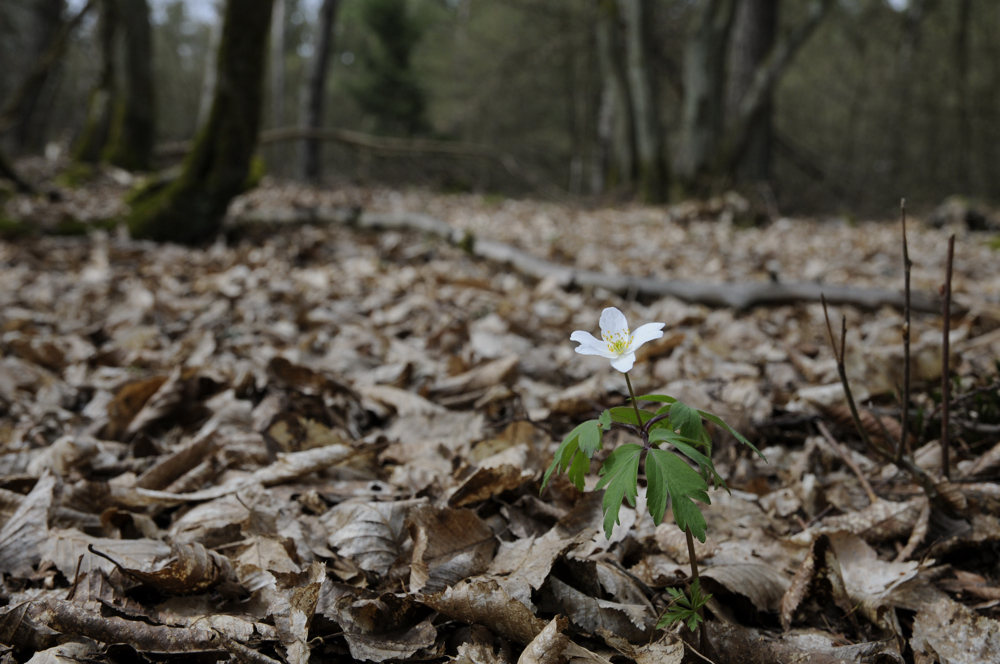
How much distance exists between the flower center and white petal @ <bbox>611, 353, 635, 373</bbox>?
0.03 metres

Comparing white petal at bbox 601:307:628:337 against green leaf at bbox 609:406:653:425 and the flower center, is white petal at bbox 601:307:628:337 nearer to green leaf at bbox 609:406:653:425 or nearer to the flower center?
the flower center

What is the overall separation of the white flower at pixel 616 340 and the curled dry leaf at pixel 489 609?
43cm

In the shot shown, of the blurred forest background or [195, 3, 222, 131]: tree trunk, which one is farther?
the blurred forest background

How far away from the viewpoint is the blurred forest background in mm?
7762

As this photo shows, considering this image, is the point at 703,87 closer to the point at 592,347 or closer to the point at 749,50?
the point at 749,50

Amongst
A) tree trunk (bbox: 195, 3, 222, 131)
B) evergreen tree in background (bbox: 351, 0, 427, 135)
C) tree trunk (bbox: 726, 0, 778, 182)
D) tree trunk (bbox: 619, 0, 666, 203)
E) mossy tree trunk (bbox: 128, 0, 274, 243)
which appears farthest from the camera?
evergreen tree in background (bbox: 351, 0, 427, 135)

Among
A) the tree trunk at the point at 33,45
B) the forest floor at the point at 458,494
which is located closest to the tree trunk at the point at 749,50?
the forest floor at the point at 458,494

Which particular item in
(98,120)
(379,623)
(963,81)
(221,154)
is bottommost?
(379,623)

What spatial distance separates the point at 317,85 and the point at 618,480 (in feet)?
40.2

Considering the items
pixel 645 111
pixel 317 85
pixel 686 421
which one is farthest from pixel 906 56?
pixel 686 421

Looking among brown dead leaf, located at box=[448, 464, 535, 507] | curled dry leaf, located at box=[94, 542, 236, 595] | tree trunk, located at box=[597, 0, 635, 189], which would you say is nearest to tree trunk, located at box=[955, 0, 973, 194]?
tree trunk, located at box=[597, 0, 635, 189]

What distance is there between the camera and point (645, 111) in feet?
28.9

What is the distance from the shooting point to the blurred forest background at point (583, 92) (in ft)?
25.5

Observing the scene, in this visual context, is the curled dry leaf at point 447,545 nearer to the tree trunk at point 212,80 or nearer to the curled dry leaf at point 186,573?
the curled dry leaf at point 186,573
